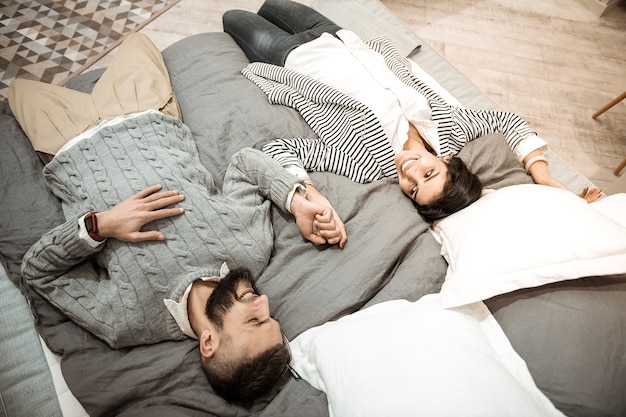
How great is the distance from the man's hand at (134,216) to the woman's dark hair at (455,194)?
0.85 meters

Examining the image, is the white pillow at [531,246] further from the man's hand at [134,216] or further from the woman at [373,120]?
the man's hand at [134,216]

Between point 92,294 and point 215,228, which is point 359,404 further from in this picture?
point 92,294

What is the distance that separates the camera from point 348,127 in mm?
1482

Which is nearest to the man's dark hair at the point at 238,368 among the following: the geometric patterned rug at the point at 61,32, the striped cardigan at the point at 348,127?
the striped cardigan at the point at 348,127

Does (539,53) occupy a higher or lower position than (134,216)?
higher

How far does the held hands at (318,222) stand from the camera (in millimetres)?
1167

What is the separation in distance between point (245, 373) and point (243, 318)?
136mm

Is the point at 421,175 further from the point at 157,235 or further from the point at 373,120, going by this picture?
the point at 157,235

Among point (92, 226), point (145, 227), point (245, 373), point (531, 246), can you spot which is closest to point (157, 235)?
point (145, 227)

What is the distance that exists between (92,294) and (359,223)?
0.85 m

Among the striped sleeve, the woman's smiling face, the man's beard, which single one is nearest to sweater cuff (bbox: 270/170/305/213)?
the man's beard

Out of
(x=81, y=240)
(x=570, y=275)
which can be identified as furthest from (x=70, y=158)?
(x=570, y=275)

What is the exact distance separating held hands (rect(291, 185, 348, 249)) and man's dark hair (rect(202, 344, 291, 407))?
37 cm

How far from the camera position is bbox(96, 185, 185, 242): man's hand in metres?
1.03
